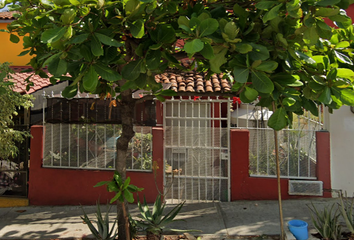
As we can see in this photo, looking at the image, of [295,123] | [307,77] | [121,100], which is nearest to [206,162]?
[295,123]

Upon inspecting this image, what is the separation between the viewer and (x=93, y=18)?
127 inches

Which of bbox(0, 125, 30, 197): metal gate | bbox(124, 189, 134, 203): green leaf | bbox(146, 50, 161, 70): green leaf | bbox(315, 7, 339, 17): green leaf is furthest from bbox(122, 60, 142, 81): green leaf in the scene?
bbox(0, 125, 30, 197): metal gate

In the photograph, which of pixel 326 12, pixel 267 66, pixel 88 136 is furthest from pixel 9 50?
pixel 326 12

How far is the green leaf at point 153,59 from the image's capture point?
334cm

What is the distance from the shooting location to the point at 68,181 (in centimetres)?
721

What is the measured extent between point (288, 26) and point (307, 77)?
0.52m

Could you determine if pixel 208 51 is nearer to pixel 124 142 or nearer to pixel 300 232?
pixel 124 142

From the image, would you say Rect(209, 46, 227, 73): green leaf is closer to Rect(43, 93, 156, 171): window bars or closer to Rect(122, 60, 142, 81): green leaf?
Rect(122, 60, 142, 81): green leaf

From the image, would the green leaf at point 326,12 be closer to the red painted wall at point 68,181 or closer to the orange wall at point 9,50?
the red painted wall at point 68,181

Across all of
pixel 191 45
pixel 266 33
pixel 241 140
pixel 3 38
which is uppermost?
pixel 3 38

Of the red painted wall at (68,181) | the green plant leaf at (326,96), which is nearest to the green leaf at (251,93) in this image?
the green plant leaf at (326,96)

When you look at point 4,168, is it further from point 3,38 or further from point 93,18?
point 93,18

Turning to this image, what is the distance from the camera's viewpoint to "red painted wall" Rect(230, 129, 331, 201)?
22.9ft

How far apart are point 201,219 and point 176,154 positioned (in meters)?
1.44
